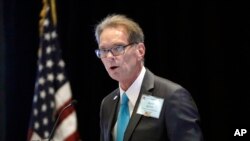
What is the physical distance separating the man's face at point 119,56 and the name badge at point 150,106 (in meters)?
0.19

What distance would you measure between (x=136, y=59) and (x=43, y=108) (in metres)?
1.76

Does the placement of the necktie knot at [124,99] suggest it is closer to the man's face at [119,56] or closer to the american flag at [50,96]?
the man's face at [119,56]

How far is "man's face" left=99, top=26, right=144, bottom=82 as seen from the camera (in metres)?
2.19

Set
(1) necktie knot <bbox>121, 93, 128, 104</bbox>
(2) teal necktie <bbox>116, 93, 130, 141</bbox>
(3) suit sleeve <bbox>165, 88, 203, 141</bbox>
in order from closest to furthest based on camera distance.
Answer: (3) suit sleeve <bbox>165, 88, 203, 141</bbox> → (2) teal necktie <bbox>116, 93, 130, 141</bbox> → (1) necktie knot <bbox>121, 93, 128, 104</bbox>

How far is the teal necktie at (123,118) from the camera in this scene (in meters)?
2.17

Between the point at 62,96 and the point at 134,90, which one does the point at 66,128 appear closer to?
the point at 62,96

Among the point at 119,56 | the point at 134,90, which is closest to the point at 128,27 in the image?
the point at 119,56

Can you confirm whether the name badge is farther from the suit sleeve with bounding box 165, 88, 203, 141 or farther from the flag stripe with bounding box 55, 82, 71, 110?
the flag stripe with bounding box 55, 82, 71, 110

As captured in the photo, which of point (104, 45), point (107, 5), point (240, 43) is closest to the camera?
point (104, 45)

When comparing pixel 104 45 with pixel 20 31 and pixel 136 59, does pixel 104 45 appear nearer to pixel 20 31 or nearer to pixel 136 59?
pixel 136 59

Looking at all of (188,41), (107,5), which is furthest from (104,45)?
(107,5)

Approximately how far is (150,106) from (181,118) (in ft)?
0.59

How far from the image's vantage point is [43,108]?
3762 millimetres

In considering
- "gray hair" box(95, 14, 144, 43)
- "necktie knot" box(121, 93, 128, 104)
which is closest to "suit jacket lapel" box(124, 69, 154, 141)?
"necktie knot" box(121, 93, 128, 104)
